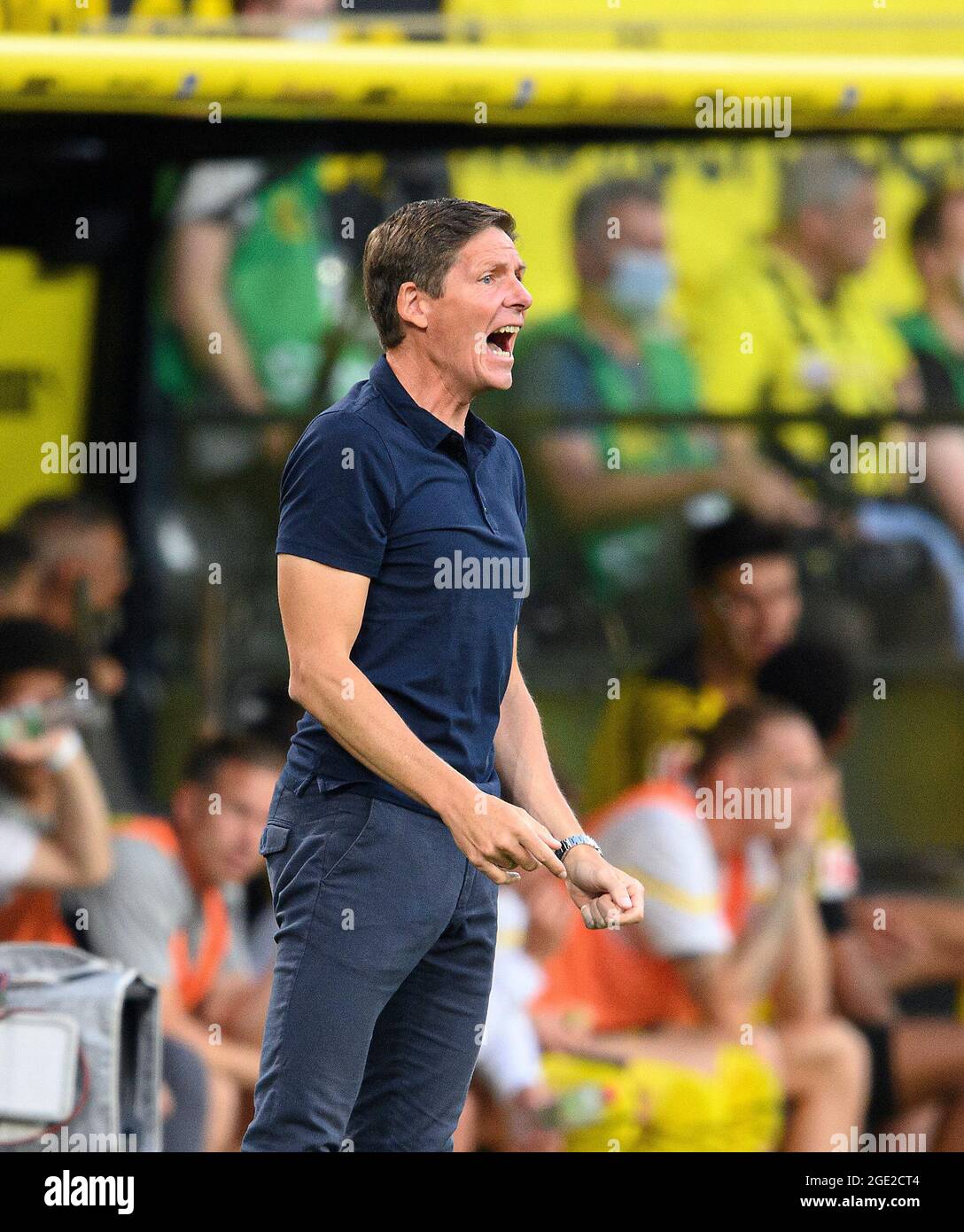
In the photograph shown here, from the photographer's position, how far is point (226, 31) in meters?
4.40

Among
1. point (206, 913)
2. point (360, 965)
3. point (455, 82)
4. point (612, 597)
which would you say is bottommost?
point (206, 913)

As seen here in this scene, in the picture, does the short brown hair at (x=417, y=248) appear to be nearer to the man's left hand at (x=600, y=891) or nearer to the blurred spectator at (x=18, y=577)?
the man's left hand at (x=600, y=891)

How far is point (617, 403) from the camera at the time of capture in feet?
15.0

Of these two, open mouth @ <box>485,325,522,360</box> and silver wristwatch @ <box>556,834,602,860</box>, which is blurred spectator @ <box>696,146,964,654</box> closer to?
open mouth @ <box>485,325,522,360</box>

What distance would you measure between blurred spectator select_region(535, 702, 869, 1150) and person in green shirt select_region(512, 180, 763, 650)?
1.82ft

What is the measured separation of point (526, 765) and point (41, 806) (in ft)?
7.25

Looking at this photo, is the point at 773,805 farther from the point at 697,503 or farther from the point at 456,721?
the point at 456,721

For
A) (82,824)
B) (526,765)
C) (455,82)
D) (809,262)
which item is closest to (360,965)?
(526,765)

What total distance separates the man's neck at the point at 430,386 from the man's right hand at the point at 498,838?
1.78 feet

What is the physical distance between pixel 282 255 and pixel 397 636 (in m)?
2.42

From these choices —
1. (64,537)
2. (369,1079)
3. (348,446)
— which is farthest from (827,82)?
(369,1079)

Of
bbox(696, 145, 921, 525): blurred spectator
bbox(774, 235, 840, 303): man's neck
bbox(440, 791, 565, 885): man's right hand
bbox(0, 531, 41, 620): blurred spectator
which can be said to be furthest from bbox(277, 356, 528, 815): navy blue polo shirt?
bbox(774, 235, 840, 303): man's neck

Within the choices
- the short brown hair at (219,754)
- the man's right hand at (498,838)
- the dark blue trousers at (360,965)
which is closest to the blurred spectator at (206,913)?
the short brown hair at (219,754)

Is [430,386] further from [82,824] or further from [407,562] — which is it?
[82,824]
